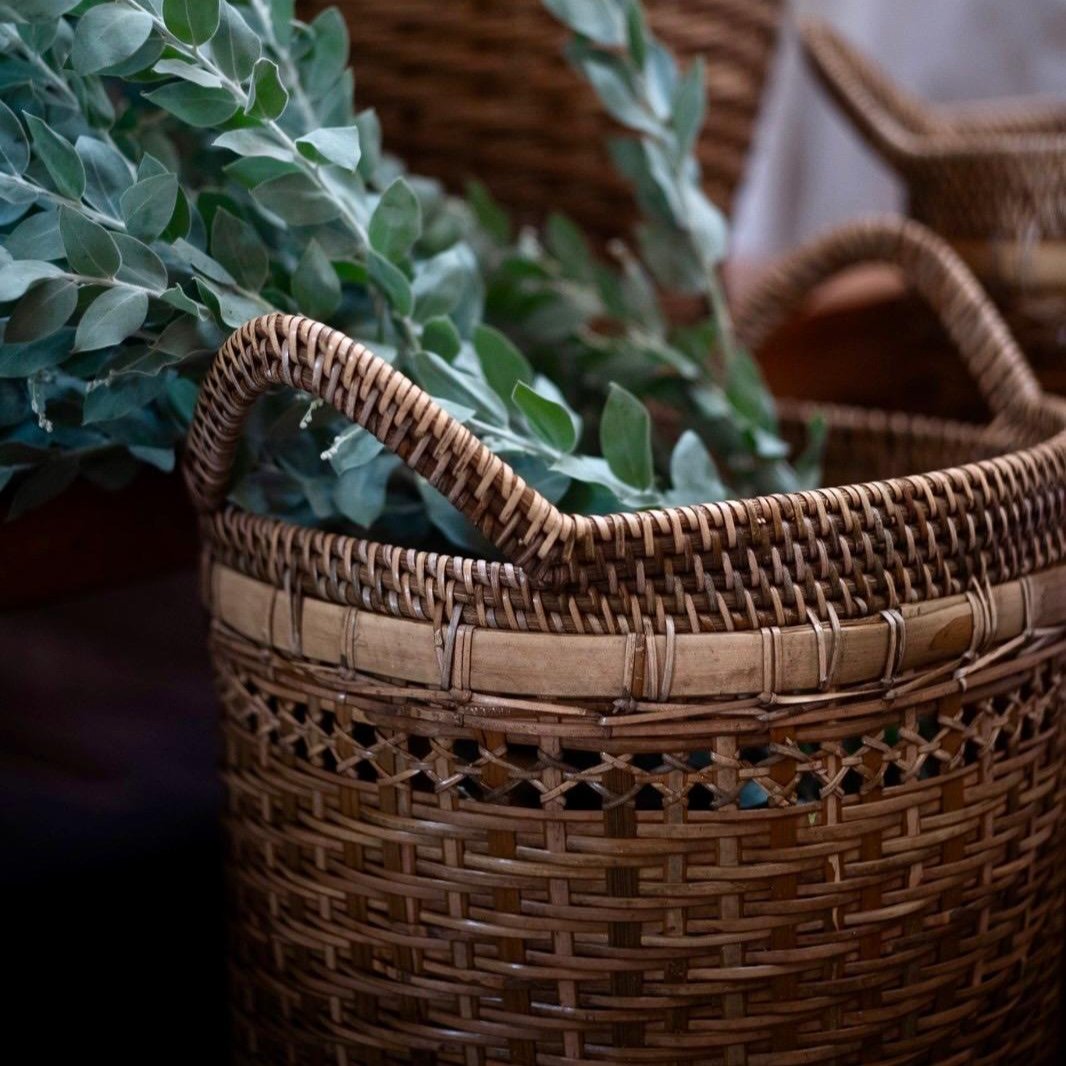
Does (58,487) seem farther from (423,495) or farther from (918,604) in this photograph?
(918,604)

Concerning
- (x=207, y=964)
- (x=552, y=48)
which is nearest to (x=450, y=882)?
(x=207, y=964)

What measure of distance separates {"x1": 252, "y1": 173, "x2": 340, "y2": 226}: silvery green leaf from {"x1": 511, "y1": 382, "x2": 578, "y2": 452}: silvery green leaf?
113 mm

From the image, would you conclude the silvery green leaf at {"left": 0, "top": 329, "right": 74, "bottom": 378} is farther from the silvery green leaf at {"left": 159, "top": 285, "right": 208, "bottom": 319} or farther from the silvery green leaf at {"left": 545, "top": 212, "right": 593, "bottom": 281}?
the silvery green leaf at {"left": 545, "top": 212, "right": 593, "bottom": 281}

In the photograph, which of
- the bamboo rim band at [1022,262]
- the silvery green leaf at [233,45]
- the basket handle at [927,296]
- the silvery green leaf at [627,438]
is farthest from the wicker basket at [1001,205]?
the silvery green leaf at [233,45]

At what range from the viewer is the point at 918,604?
47 cm

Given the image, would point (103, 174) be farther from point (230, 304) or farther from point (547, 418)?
point (547, 418)

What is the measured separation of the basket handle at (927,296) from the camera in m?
0.71

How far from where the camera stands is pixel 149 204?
0.46 m

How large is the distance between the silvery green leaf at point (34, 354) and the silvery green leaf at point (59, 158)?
0.18ft

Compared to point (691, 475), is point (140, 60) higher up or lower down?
higher up

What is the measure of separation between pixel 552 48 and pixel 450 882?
56cm

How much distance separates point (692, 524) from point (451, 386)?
5.6 inches

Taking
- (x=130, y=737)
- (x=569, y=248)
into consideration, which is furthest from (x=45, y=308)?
(x=130, y=737)

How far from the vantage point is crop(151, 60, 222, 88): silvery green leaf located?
1.52 feet
